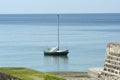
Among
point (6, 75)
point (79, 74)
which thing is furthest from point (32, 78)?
point (79, 74)

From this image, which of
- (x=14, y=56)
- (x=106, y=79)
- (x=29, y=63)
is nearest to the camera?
(x=106, y=79)

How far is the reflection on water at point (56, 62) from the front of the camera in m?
98.8

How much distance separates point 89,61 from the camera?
344ft

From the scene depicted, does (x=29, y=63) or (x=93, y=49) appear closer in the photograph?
(x=29, y=63)

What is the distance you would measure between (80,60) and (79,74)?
2725 cm

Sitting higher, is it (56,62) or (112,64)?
(112,64)

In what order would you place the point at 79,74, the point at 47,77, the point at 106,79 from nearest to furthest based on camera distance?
1. the point at 47,77
2. the point at 106,79
3. the point at 79,74

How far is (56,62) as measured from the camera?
358 ft

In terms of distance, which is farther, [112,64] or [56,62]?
[56,62]

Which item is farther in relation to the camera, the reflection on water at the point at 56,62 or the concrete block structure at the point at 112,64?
the reflection on water at the point at 56,62

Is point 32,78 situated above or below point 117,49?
below

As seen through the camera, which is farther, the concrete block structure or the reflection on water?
the reflection on water

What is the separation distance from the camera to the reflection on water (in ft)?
324

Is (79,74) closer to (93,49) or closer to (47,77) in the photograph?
(47,77)
